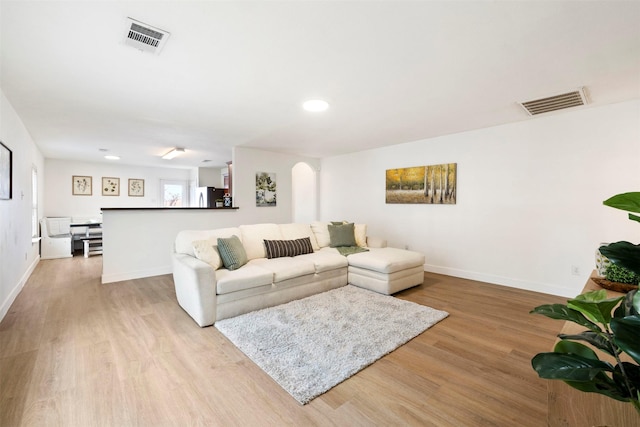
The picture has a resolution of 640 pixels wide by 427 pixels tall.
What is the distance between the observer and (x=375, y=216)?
5.54 m

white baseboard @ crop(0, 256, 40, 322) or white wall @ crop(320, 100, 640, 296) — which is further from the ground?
white wall @ crop(320, 100, 640, 296)

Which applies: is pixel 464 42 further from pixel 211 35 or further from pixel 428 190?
pixel 428 190

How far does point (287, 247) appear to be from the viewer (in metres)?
3.81

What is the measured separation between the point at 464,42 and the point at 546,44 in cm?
58

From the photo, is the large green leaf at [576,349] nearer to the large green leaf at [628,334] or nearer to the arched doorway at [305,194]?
the large green leaf at [628,334]

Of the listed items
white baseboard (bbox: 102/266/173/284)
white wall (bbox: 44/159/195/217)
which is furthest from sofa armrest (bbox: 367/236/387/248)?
white wall (bbox: 44/159/195/217)

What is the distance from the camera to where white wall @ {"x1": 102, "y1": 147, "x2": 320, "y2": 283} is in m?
4.17

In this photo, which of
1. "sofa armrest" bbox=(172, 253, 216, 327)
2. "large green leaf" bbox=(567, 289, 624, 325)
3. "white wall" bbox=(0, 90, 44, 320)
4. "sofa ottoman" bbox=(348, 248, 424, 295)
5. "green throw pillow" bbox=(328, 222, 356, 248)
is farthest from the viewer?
"green throw pillow" bbox=(328, 222, 356, 248)

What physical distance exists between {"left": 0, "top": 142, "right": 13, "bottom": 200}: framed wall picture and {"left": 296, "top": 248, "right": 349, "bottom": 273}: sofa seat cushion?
3.06 meters

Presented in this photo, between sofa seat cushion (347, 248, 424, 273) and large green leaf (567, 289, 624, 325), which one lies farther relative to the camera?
sofa seat cushion (347, 248, 424, 273)

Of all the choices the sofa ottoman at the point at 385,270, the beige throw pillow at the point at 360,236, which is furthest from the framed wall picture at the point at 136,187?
the sofa ottoman at the point at 385,270

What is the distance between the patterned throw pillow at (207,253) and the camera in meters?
2.94

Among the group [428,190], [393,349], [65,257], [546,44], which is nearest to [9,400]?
[393,349]

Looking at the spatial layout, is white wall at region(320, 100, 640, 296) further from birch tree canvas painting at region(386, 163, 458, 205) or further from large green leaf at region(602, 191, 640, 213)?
large green leaf at region(602, 191, 640, 213)
